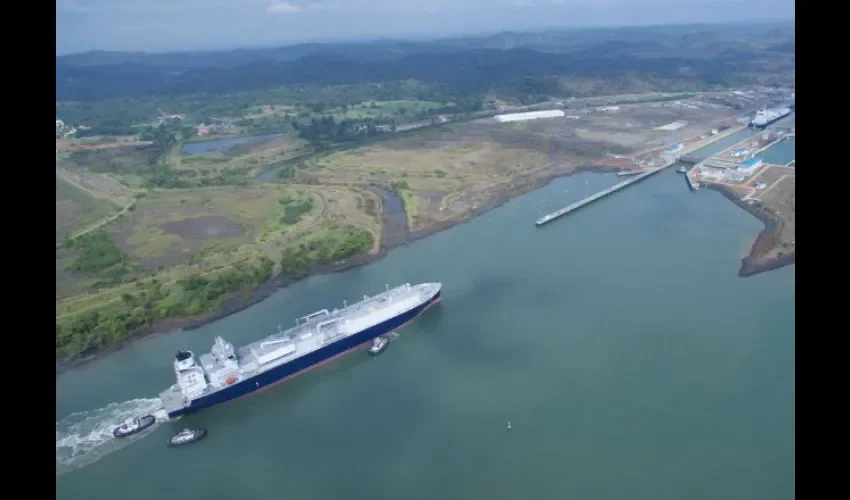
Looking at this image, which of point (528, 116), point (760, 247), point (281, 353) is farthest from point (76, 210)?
point (528, 116)

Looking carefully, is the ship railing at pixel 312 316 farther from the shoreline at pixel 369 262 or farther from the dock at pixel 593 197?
the dock at pixel 593 197

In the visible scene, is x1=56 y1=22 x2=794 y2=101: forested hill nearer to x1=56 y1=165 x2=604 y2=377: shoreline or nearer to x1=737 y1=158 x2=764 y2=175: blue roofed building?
x1=737 y1=158 x2=764 y2=175: blue roofed building

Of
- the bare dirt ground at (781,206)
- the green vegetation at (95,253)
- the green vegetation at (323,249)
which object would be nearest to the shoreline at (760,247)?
the bare dirt ground at (781,206)

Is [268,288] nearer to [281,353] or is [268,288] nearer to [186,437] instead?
[281,353]

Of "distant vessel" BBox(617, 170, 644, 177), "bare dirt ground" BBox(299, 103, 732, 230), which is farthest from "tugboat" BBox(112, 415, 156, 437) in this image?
"distant vessel" BBox(617, 170, 644, 177)
